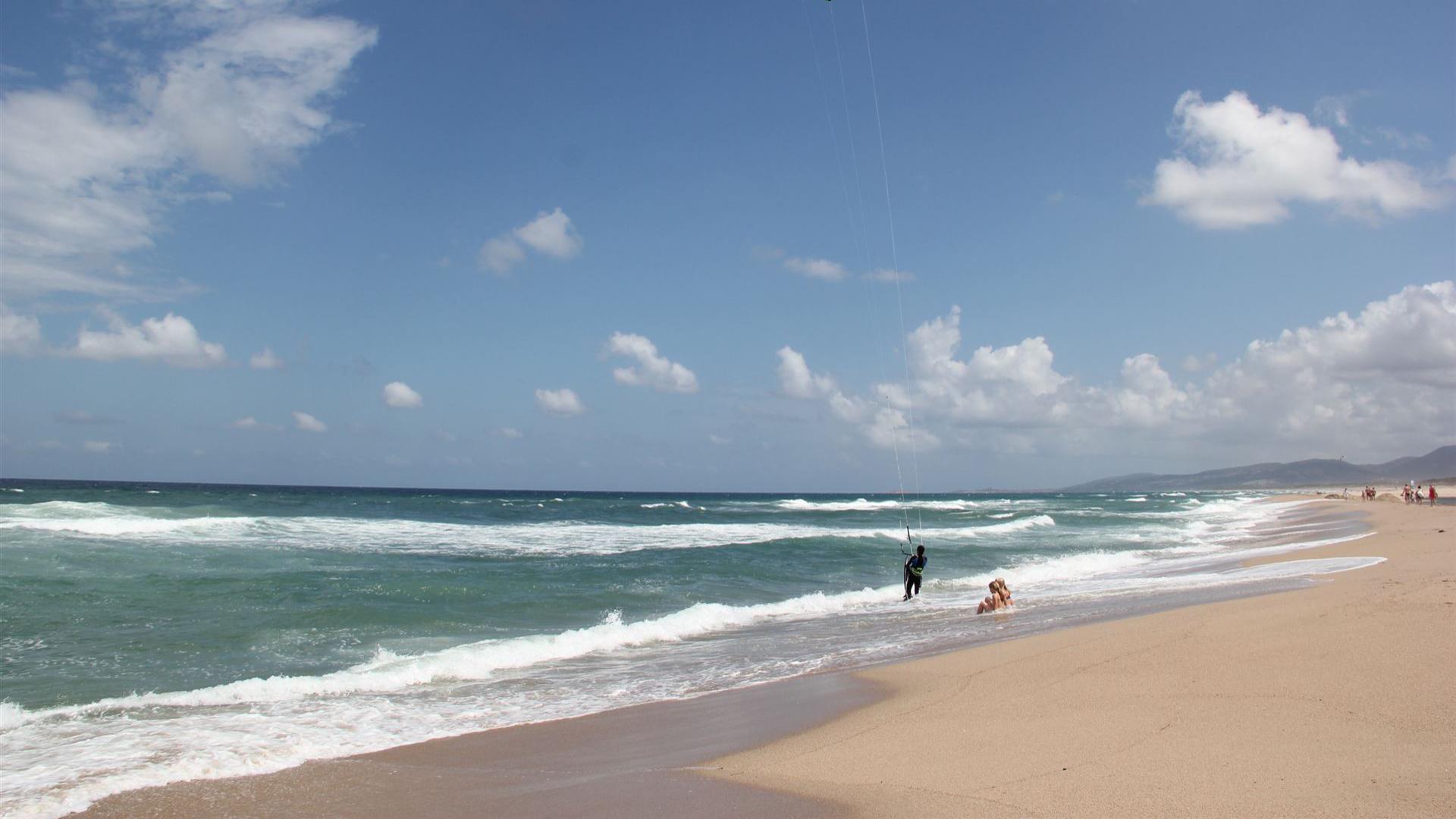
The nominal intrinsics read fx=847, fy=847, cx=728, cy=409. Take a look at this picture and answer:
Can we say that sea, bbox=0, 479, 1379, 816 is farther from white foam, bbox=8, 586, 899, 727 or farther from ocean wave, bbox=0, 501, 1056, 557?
ocean wave, bbox=0, 501, 1056, 557

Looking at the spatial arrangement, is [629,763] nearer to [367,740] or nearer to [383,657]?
[367,740]

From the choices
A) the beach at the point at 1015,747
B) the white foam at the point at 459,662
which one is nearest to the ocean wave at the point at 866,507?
the white foam at the point at 459,662

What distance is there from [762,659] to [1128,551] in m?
21.1

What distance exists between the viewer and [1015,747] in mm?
5426

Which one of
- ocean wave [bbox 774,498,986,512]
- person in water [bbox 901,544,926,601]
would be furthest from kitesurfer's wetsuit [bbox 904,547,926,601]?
ocean wave [bbox 774,498,986,512]

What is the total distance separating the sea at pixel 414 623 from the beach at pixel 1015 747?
3.19ft

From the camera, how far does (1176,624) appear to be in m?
9.23

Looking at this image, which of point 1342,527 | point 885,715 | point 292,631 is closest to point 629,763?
point 885,715

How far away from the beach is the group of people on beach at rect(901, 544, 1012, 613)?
4.89m

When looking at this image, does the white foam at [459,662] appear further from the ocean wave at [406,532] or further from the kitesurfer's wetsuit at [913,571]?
→ the ocean wave at [406,532]

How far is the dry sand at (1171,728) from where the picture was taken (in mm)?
4371

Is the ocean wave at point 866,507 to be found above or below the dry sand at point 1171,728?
below

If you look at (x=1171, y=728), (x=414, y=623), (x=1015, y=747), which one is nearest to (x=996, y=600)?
(x=1171, y=728)

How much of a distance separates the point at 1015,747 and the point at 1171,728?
1037mm
